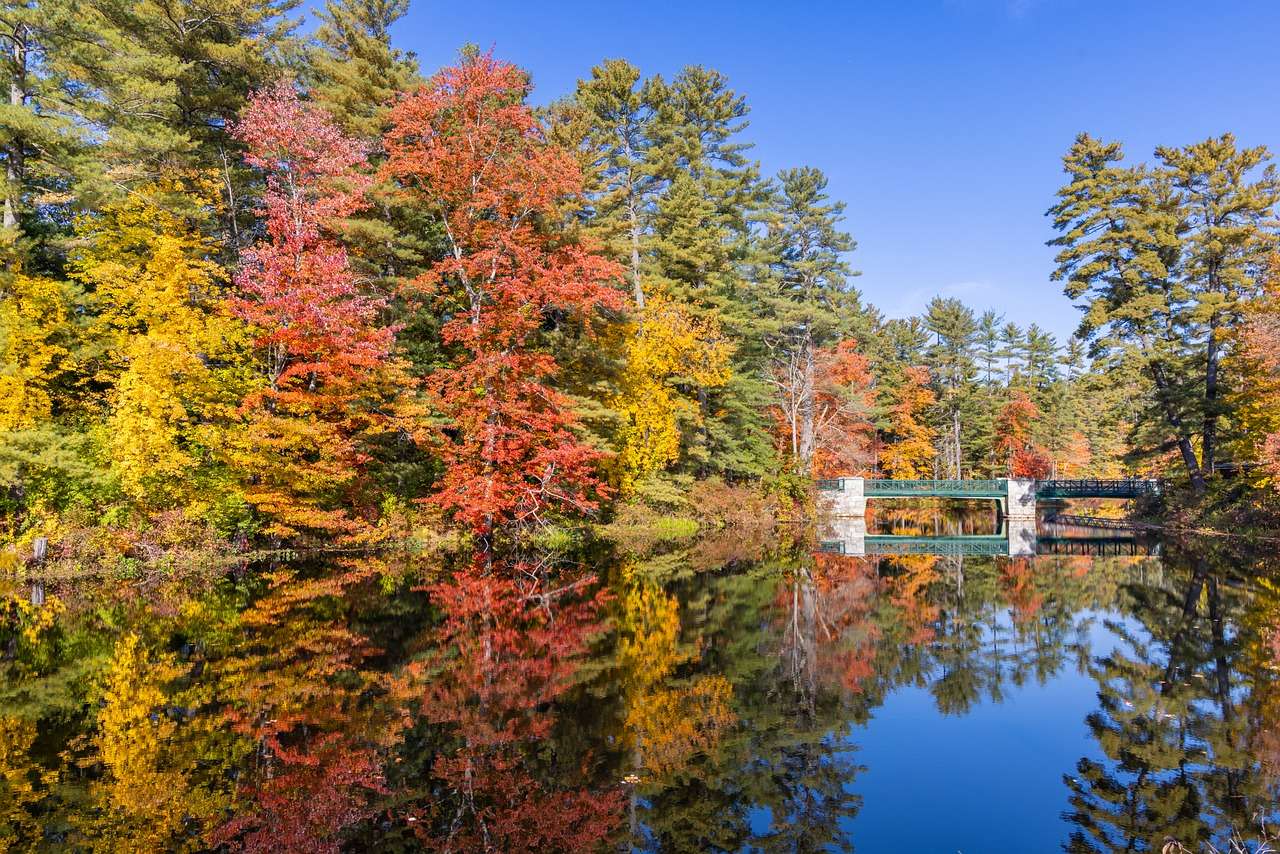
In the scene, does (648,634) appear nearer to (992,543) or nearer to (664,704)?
(664,704)

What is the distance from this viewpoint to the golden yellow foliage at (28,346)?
17094 mm

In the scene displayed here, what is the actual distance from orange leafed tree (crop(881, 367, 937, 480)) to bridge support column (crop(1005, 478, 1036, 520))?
13.7 metres

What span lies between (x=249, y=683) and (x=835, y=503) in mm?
36313

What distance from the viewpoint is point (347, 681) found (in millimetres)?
9086

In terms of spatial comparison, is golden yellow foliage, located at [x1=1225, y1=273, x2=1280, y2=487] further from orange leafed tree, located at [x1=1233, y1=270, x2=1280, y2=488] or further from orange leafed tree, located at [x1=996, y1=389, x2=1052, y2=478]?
orange leafed tree, located at [x1=996, y1=389, x2=1052, y2=478]

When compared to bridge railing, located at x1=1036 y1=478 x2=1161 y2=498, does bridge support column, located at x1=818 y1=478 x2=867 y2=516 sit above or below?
below

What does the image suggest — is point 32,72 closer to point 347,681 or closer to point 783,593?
point 347,681

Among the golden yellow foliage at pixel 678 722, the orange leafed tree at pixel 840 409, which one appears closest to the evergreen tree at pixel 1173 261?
the orange leafed tree at pixel 840 409

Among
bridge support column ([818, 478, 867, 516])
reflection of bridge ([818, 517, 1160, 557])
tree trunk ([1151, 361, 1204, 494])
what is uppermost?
tree trunk ([1151, 361, 1204, 494])

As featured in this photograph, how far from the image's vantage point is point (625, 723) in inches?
308

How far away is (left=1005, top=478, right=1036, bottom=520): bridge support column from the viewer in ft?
140

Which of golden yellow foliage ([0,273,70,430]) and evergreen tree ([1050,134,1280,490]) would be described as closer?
golden yellow foliage ([0,273,70,430])

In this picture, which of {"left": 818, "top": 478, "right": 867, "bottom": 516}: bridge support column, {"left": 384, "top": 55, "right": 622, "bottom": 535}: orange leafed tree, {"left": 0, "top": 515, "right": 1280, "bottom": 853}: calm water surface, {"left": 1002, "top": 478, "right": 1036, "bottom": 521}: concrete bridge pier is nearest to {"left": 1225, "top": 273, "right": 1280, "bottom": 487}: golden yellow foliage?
{"left": 1002, "top": 478, "right": 1036, "bottom": 521}: concrete bridge pier

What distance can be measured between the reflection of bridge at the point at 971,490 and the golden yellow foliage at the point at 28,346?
3571 cm
